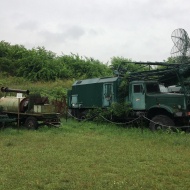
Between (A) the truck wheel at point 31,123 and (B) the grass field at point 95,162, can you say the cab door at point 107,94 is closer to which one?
(A) the truck wheel at point 31,123

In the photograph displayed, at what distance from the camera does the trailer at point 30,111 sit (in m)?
15.1

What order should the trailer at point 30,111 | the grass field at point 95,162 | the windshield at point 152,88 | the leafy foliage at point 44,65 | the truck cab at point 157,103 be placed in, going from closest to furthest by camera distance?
1. the grass field at point 95,162
2. the truck cab at point 157,103
3. the trailer at point 30,111
4. the windshield at point 152,88
5. the leafy foliage at point 44,65

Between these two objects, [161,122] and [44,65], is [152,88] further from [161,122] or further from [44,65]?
[44,65]

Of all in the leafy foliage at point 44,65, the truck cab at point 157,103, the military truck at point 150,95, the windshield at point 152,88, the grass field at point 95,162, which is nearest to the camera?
the grass field at point 95,162

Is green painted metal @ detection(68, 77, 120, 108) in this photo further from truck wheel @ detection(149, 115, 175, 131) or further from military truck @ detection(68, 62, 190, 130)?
truck wheel @ detection(149, 115, 175, 131)

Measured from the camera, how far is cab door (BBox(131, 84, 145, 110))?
609 inches

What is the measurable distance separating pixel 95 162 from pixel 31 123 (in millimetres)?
7486

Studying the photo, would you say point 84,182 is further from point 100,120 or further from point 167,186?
point 100,120

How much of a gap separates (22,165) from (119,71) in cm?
1051

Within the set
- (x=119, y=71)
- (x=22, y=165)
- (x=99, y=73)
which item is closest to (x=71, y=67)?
(x=99, y=73)

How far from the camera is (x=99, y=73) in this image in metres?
36.4

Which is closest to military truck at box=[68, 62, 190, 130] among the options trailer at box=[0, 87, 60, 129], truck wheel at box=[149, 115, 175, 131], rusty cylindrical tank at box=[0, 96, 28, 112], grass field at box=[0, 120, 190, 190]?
truck wheel at box=[149, 115, 175, 131]

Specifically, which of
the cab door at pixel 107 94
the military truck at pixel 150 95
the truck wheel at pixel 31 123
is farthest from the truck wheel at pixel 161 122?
the truck wheel at pixel 31 123

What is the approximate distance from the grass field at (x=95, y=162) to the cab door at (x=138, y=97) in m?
2.82
